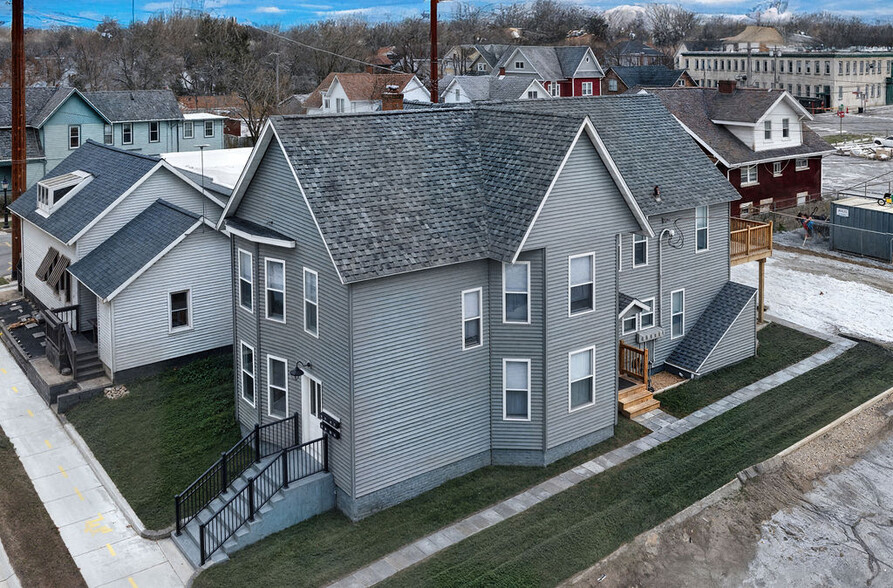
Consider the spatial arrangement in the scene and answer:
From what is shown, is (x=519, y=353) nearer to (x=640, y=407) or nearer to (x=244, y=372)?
(x=640, y=407)

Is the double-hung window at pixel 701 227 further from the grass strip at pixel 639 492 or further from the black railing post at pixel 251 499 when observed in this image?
the black railing post at pixel 251 499

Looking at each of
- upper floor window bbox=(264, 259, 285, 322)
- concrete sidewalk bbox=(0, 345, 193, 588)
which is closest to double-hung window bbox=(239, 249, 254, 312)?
upper floor window bbox=(264, 259, 285, 322)

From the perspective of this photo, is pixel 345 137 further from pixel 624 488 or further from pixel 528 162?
pixel 624 488

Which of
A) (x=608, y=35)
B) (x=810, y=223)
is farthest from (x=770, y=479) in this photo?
(x=608, y=35)

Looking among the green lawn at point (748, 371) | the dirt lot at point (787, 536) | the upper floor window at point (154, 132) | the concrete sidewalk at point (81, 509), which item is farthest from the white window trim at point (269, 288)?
the upper floor window at point (154, 132)

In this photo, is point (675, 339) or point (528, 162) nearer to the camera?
point (528, 162)

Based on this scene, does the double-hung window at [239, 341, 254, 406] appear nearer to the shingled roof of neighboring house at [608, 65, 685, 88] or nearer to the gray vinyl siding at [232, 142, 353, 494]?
the gray vinyl siding at [232, 142, 353, 494]

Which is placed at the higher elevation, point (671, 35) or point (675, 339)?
point (671, 35)

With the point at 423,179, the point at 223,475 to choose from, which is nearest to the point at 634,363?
the point at 423,179

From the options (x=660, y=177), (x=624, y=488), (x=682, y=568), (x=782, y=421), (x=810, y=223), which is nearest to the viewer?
(x=682, y=568)
